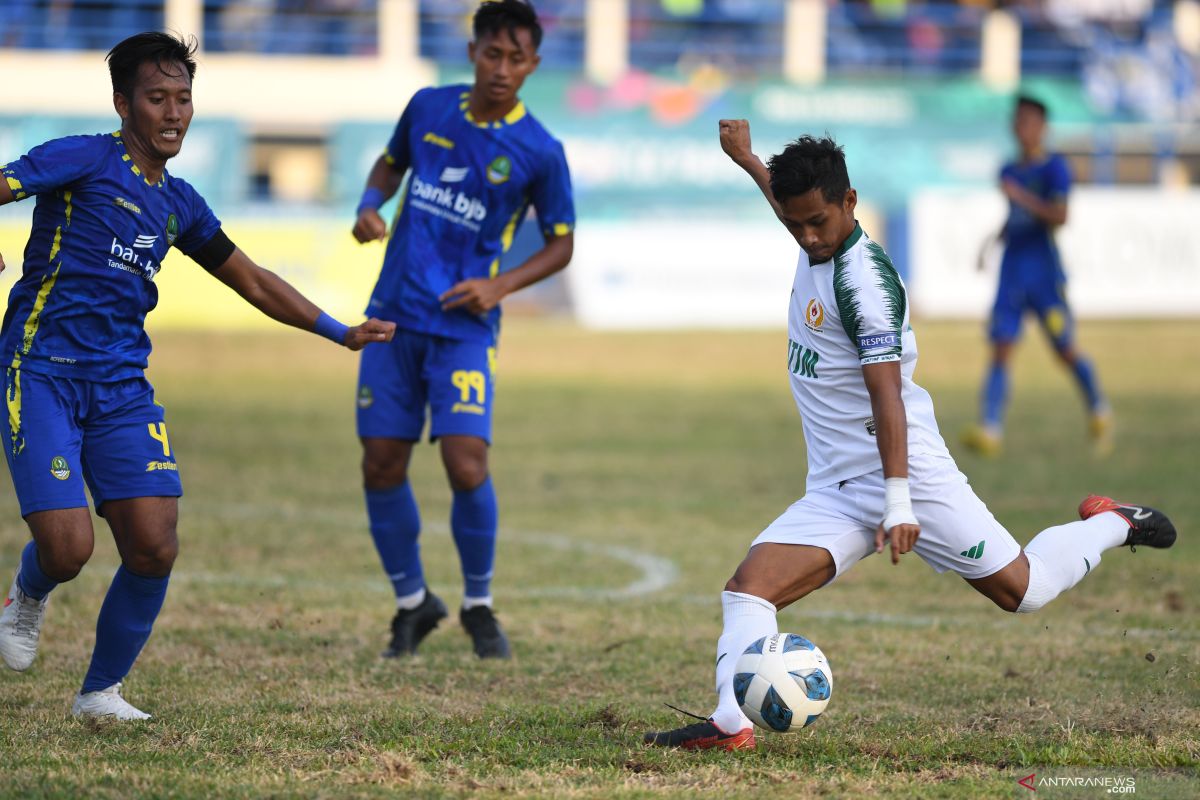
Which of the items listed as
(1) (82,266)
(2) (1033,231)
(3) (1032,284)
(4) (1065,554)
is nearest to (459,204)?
(1) (82,266)

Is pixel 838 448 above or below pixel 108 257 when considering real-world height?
below

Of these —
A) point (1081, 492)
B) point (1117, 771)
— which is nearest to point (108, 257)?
point (1117, 771)

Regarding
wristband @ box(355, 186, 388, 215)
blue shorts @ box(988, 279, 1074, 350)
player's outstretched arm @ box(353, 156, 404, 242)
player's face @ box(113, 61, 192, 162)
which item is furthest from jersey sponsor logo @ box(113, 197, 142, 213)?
blue shorts @ box(988, 279, 1074, 350)

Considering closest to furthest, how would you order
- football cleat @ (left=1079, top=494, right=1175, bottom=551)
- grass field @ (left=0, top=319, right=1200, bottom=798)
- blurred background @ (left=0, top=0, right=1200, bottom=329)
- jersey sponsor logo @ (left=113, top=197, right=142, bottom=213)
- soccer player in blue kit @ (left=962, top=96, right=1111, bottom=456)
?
grass field @ (left=0, top=319, right=1200, bottom=798) < jersey sponsor logo @ (left=113, top=197, right=142, bottom=213) < football cleat @ (left=1079, top=494, right=1175, bottom=551) < soccer player in blue kit @ (left=962, top=96, right=1111, bottom=456) < blurred background @ (left=0, top=0, right=1200, bottom=329)

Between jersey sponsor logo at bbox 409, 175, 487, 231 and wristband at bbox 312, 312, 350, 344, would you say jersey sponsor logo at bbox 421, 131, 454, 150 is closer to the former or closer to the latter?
jersey sponsor logo at bbox 409, 175, 487, 231

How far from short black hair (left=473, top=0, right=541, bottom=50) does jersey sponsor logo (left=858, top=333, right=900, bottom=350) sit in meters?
2.30

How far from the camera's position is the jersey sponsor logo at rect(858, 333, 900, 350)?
4398mm

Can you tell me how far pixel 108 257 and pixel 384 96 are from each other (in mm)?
30097

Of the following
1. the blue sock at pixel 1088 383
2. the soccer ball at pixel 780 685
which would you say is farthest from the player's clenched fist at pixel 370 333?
the blue sock at pixel 1088 383

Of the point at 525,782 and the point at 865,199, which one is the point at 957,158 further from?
the point at 525,782

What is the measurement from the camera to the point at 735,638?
14.7 feet

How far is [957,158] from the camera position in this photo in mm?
33500

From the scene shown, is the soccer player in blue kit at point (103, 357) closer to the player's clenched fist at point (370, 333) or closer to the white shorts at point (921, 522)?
the player's clenched fist at point (370, 333)

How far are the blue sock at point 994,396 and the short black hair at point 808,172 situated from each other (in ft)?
26.3
